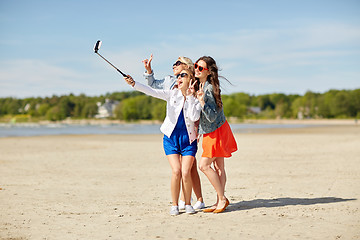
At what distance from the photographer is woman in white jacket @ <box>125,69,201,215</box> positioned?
564 centimetres

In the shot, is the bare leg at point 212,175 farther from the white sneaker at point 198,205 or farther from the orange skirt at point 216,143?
the white sneaker at point 198,205

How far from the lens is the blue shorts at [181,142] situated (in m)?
5.68

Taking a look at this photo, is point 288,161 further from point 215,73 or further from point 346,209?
point 215,73

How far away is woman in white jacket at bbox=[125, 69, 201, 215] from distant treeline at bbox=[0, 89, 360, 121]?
8475 cm

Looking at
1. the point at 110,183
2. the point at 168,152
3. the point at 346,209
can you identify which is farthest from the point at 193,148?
the point at 110,183

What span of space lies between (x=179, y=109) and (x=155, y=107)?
112446 millimetres

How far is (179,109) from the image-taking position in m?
5.70

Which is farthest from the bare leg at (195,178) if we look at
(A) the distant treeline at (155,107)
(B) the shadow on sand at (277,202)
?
(A) the distant treeline at (155,107)

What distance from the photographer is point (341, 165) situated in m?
11.5

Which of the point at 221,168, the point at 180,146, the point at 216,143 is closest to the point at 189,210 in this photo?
the point at 221,168

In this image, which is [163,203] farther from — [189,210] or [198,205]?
[189,210]

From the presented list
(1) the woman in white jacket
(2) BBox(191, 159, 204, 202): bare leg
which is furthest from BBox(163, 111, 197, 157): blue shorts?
(2) BBox(191, 159, 204, 202): bare leg

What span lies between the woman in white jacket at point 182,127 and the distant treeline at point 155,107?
84.7 metres

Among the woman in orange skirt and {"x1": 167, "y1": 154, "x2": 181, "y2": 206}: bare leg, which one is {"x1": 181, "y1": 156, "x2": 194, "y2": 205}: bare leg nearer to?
{"x1": 167, "y1": 154, "x2": 181, "y2": 206}: bare leg
